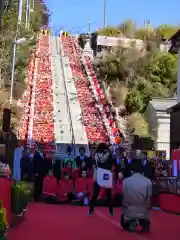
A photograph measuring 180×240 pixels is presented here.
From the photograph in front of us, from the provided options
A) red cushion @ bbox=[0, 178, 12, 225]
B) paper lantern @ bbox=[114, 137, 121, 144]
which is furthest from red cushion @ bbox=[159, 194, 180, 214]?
paper lantern @ bbox=[114, 137, 121, 144]

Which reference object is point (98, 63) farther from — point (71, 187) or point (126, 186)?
point (126, 186)

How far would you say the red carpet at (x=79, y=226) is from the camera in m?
11.0

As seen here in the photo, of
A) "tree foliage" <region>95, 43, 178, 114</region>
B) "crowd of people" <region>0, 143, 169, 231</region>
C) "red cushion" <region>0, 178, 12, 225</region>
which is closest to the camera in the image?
"red cushion" <region>0, 178, 12, 225</region>

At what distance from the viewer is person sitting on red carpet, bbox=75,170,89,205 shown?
18.2m

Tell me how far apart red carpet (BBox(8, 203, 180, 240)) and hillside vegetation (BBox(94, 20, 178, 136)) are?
83.7ft

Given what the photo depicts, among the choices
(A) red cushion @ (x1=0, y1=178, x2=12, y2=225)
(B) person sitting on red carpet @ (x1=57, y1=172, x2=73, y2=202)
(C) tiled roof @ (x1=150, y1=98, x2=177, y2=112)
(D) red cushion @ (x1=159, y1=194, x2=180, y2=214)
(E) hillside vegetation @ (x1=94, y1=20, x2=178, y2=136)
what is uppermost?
(E) hillside vegetation @ (x1=94, y1=20, x2=178, y2=136)

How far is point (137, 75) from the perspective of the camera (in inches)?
1875

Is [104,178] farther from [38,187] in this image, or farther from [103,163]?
[38,187]

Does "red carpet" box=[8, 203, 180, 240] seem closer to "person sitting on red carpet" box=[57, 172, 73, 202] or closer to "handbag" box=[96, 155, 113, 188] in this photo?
"handbag" box=[96, 155, 113, 188]

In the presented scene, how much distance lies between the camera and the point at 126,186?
11.9 meters

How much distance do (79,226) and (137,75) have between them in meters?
35.9

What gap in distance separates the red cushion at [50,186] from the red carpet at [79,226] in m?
1.79

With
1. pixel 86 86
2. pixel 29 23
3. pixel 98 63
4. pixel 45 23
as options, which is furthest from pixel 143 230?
pixel 45 23

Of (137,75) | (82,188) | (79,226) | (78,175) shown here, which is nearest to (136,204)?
(79,226)
